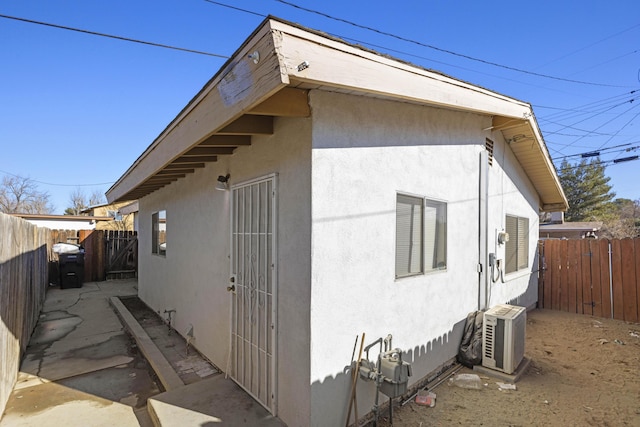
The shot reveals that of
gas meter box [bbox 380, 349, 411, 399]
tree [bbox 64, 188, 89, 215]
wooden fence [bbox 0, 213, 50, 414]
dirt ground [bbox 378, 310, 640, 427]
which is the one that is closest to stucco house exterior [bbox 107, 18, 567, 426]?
gas meter box [bbox 380, 349, 411, 399]

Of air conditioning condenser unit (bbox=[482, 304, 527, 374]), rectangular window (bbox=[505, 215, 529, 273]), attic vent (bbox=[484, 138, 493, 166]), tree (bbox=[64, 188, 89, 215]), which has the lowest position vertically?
air conditioning condenser unit (bbox=[482, 304, 527, 374])

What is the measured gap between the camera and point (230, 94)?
93.8 inches

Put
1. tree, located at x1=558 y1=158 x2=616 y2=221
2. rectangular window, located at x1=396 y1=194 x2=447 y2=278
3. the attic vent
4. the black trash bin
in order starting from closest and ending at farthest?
rectangular window, located at x1=396 y1=194 x2=447 y2=278, the attic vent, the black trash bin, tree, located at x1=558 y1=158 x2=616 y2=221

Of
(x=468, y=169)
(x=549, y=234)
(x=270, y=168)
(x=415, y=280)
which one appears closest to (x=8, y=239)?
(x=270, y=168)

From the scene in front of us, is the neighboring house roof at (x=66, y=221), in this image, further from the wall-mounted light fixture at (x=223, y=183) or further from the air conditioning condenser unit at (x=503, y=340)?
the air conditioning condenser unit at (x=503, y=340)

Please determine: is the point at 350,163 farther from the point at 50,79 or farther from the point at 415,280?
the point at 50,79

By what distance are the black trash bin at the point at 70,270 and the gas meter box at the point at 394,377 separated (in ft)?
40.7

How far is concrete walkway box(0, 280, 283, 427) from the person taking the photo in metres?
3.30

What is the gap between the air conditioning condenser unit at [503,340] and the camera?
426 cm

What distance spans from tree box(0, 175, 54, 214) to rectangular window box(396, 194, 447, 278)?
42.3 metres

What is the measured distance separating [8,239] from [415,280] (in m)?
5.30

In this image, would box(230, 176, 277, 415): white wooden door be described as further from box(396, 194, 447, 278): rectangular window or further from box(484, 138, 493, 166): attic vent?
box(484, 138, 493, 166): attic vent

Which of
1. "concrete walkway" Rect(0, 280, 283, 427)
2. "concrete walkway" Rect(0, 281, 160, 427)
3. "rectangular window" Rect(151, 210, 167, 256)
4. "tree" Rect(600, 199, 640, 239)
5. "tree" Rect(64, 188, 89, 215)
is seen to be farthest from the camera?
"tree" Rect(64, 188, 89, 215)

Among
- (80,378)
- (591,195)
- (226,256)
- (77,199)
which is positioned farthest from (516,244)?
(77,199)
